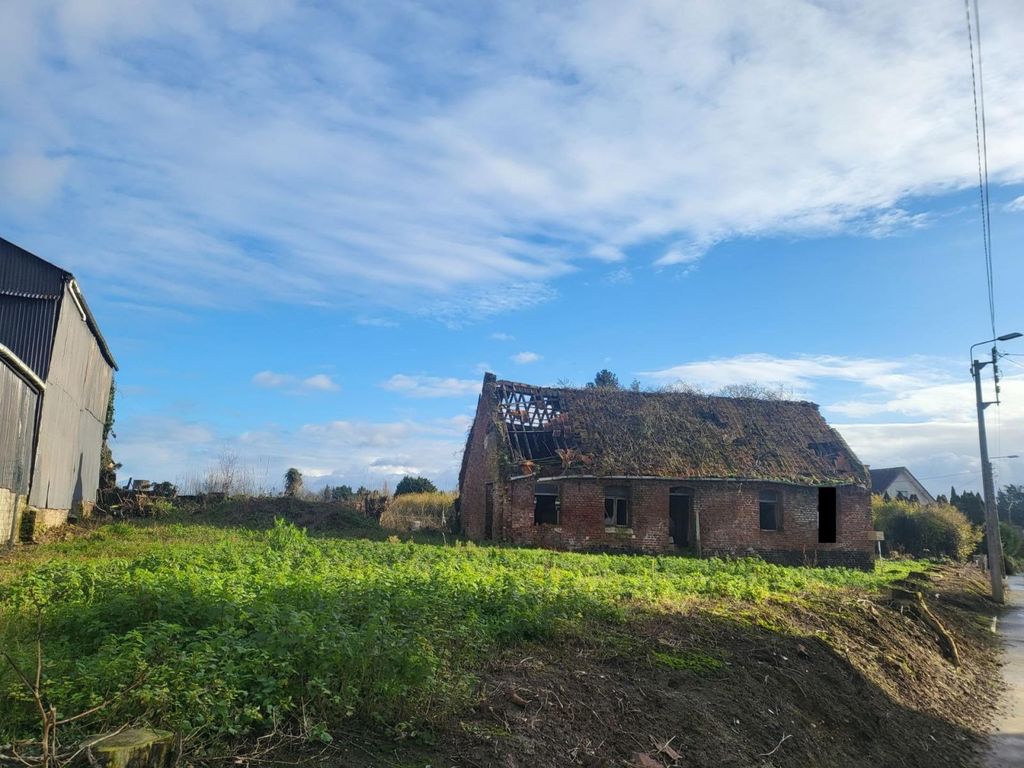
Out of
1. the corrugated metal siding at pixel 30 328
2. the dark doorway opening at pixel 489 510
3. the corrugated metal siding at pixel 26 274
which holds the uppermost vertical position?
the corrugated metal siding at pixel 26 274

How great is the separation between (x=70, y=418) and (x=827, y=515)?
26955mm

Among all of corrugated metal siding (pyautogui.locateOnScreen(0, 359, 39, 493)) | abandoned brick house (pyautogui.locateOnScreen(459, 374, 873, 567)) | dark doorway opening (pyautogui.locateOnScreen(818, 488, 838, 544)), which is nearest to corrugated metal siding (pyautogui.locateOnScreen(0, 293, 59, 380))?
corrugated metal siding (pyautogui.locateOnScreen(0, 359, 39, 493))

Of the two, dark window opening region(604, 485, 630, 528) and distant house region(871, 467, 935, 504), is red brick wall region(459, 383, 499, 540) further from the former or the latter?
distant house region(871, 467, 935, 504)

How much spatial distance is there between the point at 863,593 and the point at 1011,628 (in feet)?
18.7

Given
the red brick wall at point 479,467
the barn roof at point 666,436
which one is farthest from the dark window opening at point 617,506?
the red brick wall at point 479,467

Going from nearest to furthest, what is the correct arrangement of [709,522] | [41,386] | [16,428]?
1. [16,428]
2. [41,386]
3. [709,522]

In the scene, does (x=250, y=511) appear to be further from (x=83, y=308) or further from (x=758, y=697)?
(x=758, y=697)

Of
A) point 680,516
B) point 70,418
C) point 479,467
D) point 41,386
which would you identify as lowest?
point 680,516

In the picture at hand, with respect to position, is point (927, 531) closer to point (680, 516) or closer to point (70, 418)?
point (680, 516)

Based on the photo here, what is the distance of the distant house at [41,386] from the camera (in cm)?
1719

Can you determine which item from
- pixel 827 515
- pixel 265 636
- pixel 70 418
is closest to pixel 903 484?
pixel 827 515

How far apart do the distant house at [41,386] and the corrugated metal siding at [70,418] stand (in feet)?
0.09

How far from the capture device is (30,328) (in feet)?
65.3

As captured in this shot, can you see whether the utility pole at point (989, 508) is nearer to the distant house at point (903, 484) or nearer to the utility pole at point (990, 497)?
the utility pole at point (990, 497)
